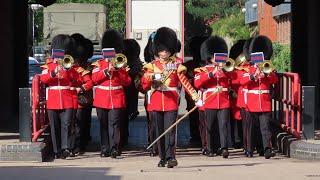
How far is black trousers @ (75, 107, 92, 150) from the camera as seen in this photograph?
15.6m

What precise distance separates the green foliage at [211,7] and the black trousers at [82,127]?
75.9m

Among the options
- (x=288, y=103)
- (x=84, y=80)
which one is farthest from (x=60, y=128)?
(x=288, y=103)

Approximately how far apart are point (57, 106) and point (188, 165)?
2470 millimetres

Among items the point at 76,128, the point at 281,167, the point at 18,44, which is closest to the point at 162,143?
the point at 281,167

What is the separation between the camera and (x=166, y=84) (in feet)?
43.5

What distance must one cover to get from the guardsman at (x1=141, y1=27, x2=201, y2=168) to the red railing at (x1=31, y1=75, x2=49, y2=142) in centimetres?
198

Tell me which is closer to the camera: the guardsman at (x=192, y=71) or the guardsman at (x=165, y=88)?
the guardsman at (x=165, y=88)

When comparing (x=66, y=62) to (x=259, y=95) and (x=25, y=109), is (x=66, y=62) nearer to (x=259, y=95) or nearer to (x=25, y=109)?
(x=25, y=109)

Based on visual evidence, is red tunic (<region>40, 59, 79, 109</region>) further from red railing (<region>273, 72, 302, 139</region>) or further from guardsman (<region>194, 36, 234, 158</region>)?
red railing (<region>273, 72, 302, 139</region>)

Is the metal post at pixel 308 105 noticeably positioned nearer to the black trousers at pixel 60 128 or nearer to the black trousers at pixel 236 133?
the black trousers at pixel 236 133

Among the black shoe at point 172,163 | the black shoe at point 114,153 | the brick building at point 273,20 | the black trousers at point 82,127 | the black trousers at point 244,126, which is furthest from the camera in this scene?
the brick building at point 273,20

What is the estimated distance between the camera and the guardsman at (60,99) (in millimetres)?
14688

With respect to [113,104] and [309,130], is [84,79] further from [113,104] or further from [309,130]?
[309,130]

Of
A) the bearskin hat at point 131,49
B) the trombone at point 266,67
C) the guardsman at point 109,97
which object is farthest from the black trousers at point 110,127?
the bearskin hat at point 131,49
